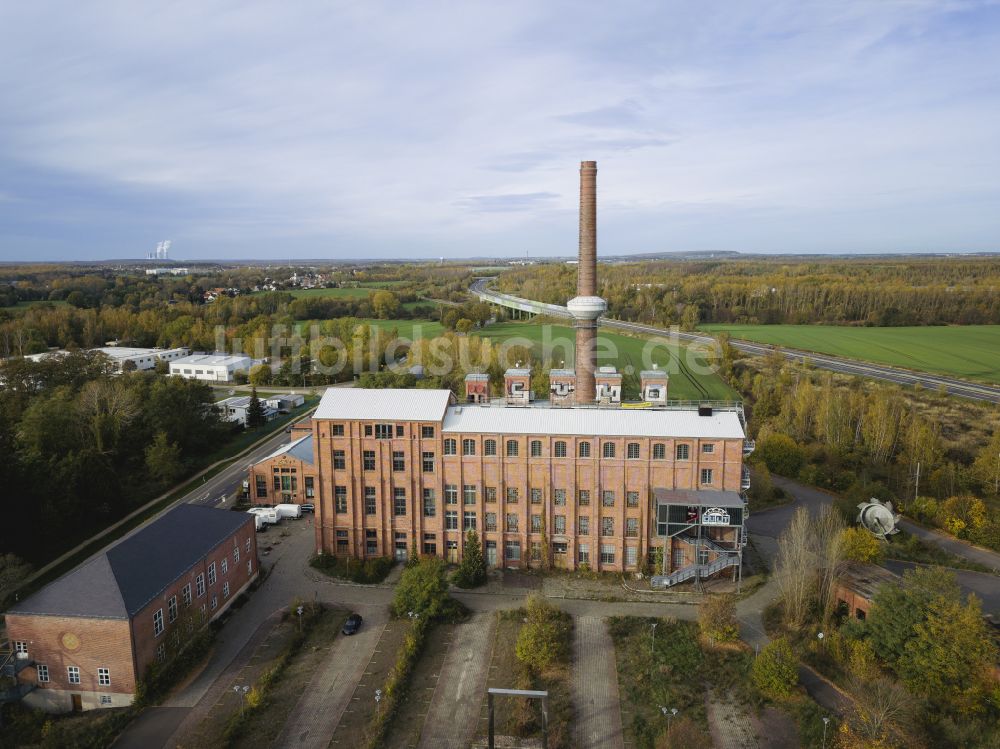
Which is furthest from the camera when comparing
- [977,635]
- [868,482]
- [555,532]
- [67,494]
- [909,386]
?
[909,386]

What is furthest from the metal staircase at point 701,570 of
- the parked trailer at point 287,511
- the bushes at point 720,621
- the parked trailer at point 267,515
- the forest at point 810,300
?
the forest at point 810,300

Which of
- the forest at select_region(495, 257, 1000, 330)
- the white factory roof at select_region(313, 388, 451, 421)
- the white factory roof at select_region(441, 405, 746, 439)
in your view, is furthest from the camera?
the forest at select_region(495, 257, 1000, 330)

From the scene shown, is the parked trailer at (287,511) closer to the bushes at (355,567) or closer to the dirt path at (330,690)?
the bushes at (355,567)

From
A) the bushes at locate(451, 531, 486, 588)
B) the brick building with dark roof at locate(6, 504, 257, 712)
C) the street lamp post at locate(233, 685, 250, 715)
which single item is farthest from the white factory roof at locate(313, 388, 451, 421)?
the street lamp post at locate(233, 685, 250, 715)

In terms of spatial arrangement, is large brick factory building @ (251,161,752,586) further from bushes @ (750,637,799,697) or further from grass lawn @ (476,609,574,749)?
bushes @ (750,637,799,697)

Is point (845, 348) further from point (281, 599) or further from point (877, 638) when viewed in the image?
point (281, 599)

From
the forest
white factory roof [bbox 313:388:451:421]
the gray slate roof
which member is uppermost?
the forest

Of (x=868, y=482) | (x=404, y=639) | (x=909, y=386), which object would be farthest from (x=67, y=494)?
(x=909, y=386)
